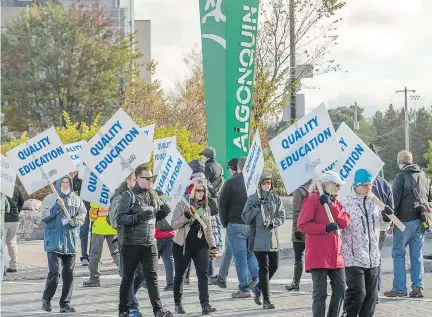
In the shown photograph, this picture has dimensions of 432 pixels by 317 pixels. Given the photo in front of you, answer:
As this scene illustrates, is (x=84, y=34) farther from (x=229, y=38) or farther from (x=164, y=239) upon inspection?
(x=164, y=239)

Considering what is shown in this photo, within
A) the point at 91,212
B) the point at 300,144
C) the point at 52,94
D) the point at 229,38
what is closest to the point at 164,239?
the point at 91,212

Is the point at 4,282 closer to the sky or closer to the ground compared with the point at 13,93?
closer to the ground

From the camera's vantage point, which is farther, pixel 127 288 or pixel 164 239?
pixel 164 239

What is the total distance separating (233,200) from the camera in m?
13.0

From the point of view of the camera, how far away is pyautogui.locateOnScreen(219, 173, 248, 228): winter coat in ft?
42.7

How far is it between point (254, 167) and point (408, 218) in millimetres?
2450

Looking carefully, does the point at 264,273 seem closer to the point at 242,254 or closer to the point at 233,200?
the point at 242,254

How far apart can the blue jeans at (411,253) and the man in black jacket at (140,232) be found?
337 cm

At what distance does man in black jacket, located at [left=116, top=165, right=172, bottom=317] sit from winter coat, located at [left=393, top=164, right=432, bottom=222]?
3.43 meters

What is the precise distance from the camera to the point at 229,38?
63.8ft

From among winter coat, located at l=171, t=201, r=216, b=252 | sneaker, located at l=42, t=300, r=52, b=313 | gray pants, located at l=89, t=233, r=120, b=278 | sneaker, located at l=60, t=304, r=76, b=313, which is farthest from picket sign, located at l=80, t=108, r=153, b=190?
gray pants, located at l=89, t=233, r=120, b=278

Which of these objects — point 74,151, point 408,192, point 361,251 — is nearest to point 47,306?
point 361,251

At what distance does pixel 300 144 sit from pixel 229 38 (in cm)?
897

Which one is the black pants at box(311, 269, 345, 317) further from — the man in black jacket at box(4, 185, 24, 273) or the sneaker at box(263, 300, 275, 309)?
the man in black jacket at box(4, 185, 24, 273)
